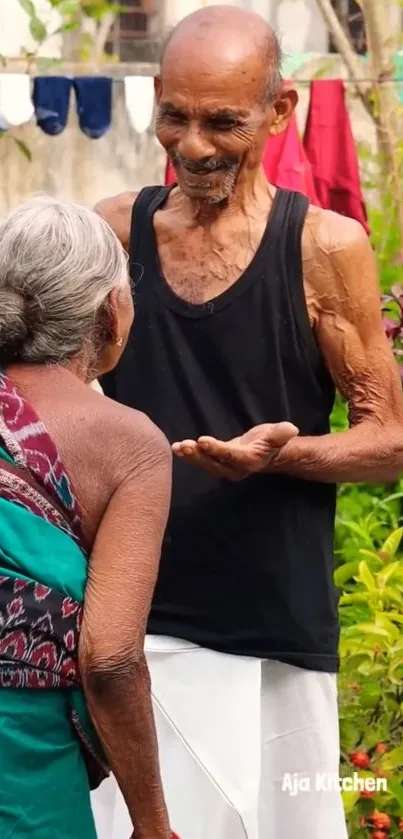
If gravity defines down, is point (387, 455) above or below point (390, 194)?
below

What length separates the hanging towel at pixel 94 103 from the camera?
225 inches

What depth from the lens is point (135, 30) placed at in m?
6.86

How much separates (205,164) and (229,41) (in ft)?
0.84

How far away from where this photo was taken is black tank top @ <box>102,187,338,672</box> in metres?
3.01

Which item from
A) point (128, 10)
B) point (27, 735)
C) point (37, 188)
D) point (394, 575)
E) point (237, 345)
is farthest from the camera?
point (128, 10)

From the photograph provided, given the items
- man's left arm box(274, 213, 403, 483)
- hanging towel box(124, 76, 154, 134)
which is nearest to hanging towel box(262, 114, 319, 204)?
hanging towel box(124, 76, 154, 134)

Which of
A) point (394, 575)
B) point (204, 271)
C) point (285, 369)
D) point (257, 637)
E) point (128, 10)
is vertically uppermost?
point (128, 10)

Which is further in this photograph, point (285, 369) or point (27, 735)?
point (285, 369)

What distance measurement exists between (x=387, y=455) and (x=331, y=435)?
5.6 inches

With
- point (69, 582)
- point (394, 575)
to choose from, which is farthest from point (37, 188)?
point (69, 582)

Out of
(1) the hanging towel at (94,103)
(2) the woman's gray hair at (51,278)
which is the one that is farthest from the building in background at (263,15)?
(2) the woman's gray hair at (51,278)

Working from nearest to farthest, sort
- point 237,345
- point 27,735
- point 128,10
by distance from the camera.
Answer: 1. point 27,735
2. point 237,345
3. point 128,10

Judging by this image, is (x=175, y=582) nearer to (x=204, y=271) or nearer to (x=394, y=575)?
(x=204, y=271)

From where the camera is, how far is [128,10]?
679 centimetres
